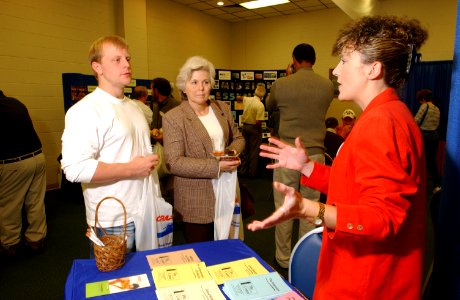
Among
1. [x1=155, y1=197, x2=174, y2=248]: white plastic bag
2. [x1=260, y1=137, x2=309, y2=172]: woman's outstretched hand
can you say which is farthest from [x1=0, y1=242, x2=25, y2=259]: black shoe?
[x1=260, y1=137, x2=309, y2=172]: woman's outstretched hand

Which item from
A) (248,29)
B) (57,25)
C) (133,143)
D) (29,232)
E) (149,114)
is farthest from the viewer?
(248,29)

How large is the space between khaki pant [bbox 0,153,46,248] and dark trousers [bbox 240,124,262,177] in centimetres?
364

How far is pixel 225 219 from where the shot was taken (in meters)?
1.94

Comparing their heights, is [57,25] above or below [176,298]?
above

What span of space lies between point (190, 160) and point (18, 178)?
2119 mm

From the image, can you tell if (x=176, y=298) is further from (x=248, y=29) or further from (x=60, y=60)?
(x=248, y=29)

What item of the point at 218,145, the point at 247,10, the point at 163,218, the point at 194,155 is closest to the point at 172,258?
the point at 163,218

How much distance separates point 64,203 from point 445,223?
183 inches

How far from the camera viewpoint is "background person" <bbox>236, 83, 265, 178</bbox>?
634cm

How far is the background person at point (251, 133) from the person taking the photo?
6336 mm

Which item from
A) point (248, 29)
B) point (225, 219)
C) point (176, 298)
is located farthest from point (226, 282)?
point (248, 29)

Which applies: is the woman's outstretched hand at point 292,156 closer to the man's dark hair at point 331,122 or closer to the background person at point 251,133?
the man's dark hair at point 331,122

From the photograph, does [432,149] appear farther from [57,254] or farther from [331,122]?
[57,254]

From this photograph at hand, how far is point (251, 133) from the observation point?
6.52 meters
